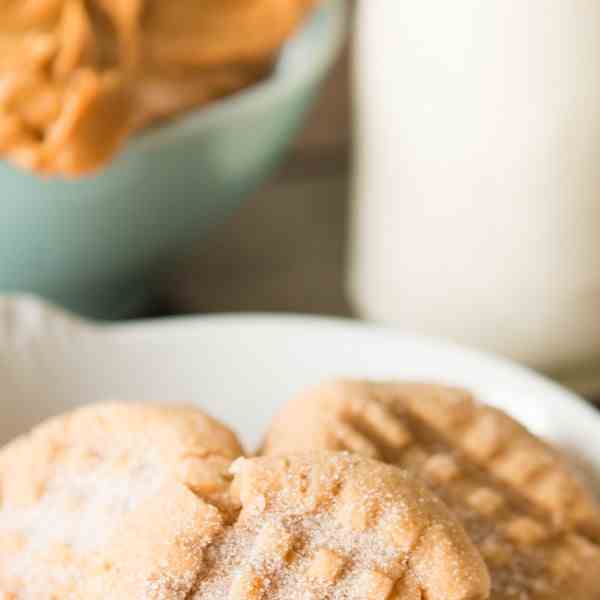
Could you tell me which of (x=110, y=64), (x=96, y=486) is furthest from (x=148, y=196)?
(x=96, y=486)

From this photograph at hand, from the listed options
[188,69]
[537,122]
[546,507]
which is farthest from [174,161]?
[546,507]

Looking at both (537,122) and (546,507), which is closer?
(546,507)

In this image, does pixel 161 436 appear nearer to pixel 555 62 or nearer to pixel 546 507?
pixel 546 507

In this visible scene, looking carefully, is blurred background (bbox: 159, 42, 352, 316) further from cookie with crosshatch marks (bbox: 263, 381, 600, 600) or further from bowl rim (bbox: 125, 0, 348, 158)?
cookie with crosshatch marks (bbox: 263, 381, 600, 600)

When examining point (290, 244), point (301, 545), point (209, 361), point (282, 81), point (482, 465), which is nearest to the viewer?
point (301, 545)

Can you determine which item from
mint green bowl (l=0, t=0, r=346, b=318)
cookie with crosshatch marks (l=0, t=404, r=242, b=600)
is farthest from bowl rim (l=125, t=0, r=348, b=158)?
cookie with crosshatch marks (l=0, t=404, r=242, b=600)

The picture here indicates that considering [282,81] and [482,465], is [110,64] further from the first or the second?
[482,465]
